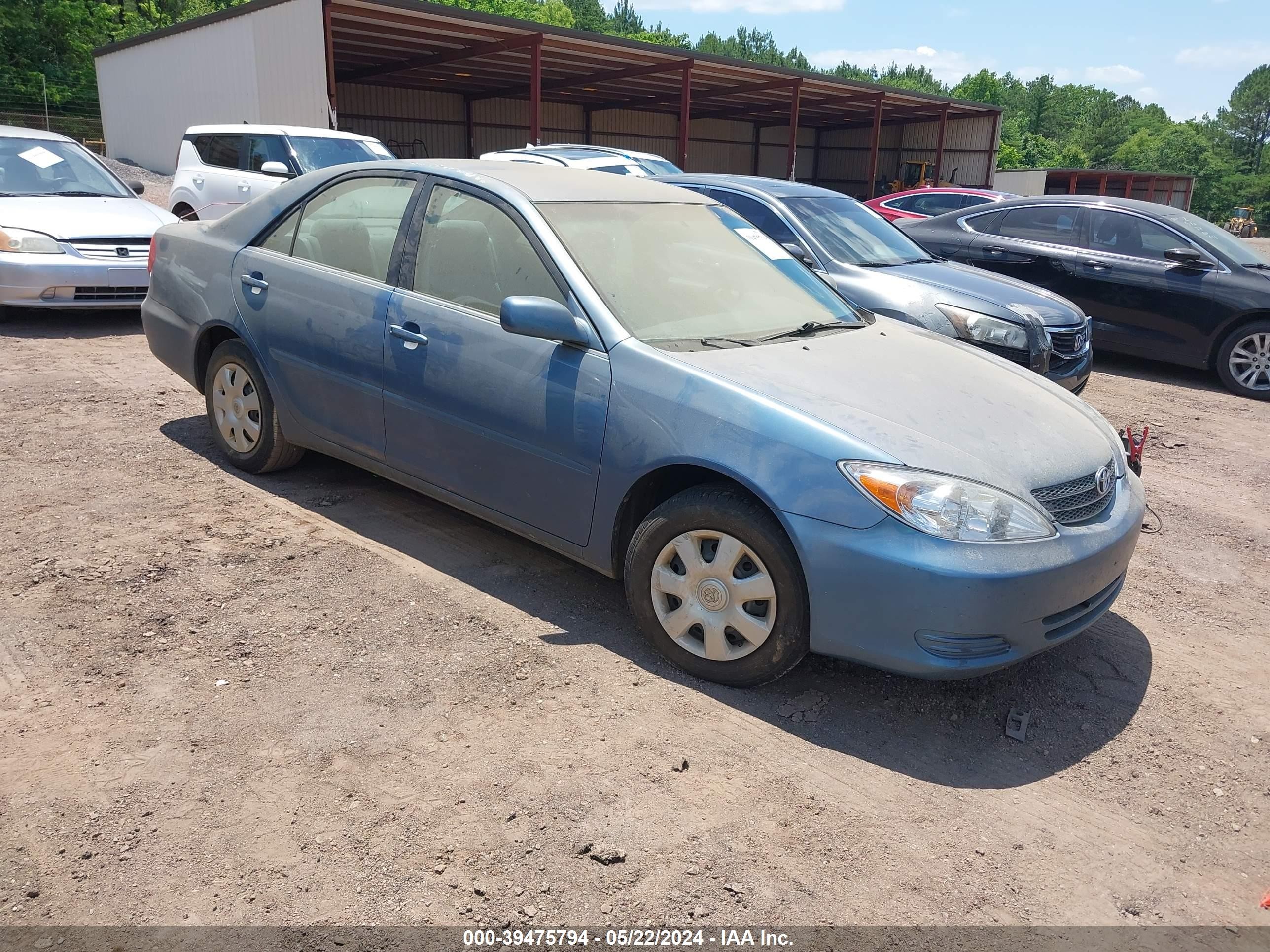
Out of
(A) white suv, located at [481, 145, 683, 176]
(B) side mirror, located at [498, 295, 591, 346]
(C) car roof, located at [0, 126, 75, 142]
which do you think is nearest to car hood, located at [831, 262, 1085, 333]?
(B) side mirror, located at [498, 295, 591, 346]

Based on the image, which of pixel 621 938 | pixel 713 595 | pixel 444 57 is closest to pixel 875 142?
pixel 444 57

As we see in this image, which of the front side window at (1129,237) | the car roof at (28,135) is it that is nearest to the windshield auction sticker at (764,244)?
the front side window at (1129,237)

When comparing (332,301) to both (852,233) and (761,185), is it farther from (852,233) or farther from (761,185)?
(852,233)

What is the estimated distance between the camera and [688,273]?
4.07 m

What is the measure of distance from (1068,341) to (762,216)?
2444 mm

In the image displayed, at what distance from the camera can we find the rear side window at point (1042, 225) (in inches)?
388

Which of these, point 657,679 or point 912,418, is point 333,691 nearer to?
point 657,679

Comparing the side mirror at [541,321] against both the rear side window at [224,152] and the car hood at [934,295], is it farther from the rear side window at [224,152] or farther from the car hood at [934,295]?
the rear side window at [224,152]

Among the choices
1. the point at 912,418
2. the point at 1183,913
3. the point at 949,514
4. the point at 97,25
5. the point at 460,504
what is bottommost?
the point at 1183,913

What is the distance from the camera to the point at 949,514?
2980 mm

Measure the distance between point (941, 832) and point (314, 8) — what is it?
18271 millimetres

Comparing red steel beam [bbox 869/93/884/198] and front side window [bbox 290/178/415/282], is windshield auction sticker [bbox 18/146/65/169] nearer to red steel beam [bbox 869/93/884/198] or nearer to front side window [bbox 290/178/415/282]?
front side window [bbox 290/178/415/282]

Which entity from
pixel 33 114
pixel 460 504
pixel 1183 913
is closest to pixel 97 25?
pixel 33 114

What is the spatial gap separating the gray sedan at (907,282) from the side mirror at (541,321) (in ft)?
11.7
